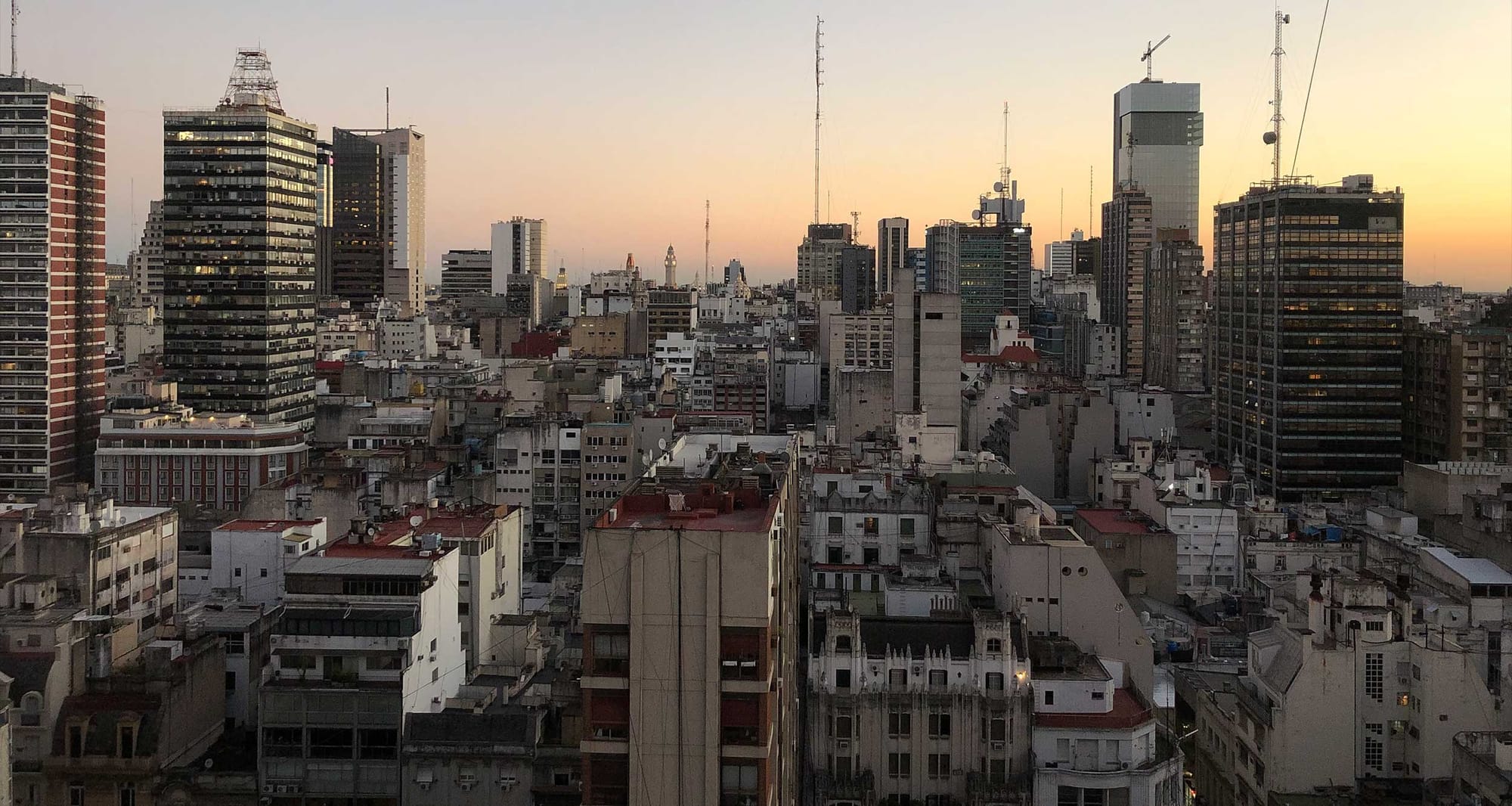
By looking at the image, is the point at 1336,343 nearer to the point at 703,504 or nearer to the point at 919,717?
the point at 919,717

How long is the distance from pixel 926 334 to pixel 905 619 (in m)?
55.7

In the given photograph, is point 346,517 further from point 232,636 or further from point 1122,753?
point 1122,753

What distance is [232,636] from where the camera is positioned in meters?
40.9

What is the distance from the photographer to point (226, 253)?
99438 mm

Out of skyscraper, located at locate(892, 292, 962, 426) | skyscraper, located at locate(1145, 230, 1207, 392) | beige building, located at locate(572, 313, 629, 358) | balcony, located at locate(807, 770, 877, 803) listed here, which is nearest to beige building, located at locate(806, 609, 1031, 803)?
balcony, located at locate(807, 770, 877, 803)

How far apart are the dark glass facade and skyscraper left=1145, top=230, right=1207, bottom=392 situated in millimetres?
81213

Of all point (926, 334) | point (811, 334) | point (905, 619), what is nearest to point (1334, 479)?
point (926, 334)

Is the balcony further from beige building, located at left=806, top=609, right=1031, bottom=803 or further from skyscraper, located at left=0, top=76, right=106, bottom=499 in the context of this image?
skyscraper, located at left=0, top=76, right=106, bottom=499

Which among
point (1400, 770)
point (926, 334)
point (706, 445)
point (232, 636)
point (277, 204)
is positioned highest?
point (277, 204)

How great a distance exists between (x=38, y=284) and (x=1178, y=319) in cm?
10494

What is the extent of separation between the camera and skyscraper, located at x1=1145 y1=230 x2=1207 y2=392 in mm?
142750

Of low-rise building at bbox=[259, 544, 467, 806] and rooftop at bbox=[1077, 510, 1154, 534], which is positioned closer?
low-rise building at bbox=[259, 544, 467, 806]

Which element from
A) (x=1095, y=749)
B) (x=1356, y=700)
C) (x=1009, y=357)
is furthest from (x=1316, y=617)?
(x=1009, y=357)

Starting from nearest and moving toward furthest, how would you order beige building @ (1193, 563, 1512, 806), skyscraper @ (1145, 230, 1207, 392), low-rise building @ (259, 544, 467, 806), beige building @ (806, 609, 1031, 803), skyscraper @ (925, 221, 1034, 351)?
low-rise building @ (259, 544, 467, 806)
beige building @ (806, 609, 1031, 803)
beige building @ (1193, 563, 1512, 806)
skyscraper @ (1145, 230, 1207, 392)
skyscraper @ (925, 221, 1034, 351)
